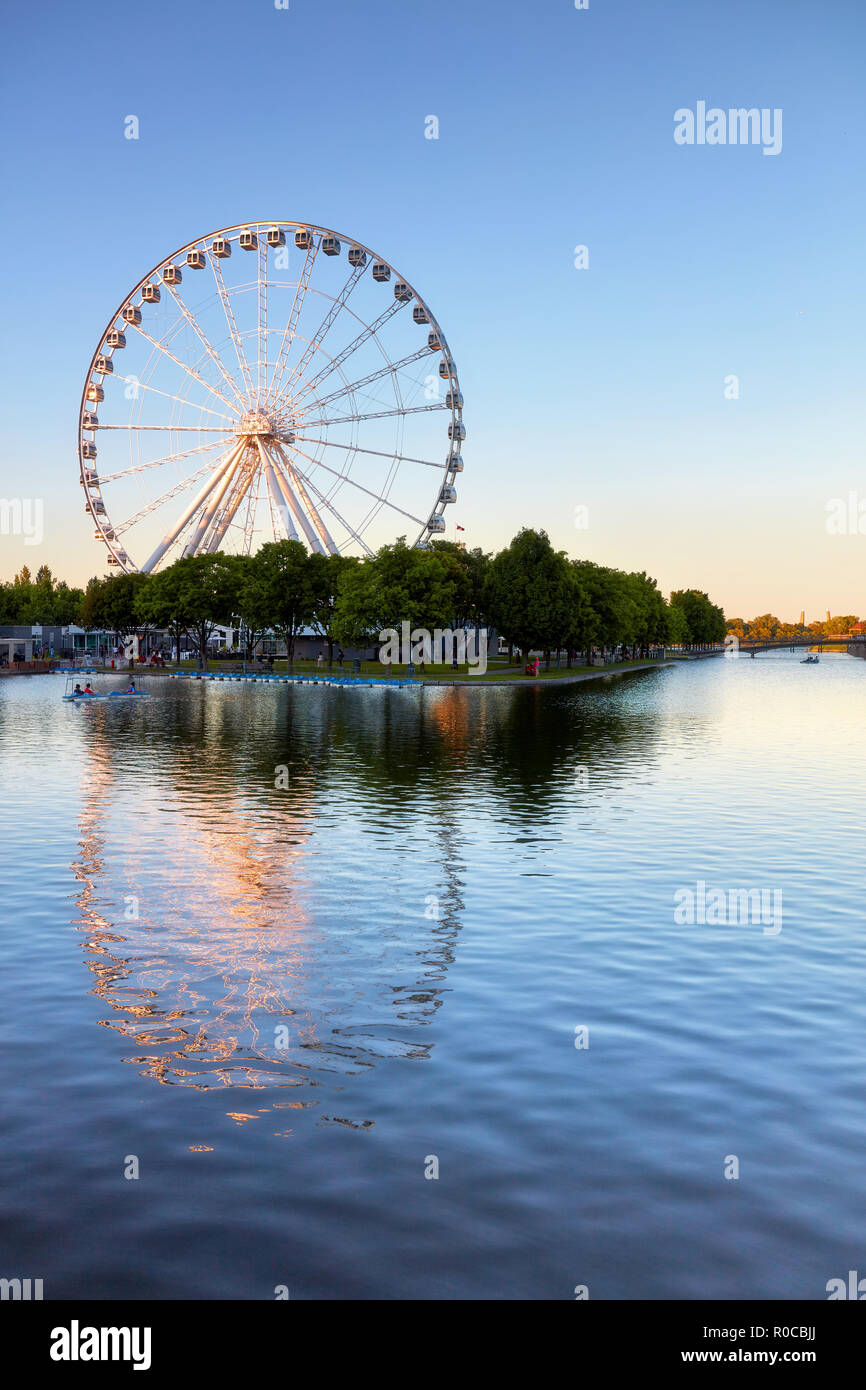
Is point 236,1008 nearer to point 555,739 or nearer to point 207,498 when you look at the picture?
point 555,739

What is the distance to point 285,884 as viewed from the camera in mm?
19969

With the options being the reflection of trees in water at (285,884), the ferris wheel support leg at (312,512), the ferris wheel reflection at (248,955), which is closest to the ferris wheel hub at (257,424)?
the ferris wheel support leg at (312,512)

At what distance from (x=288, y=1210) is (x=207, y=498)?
4005 inches

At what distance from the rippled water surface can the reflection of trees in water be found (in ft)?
0.28

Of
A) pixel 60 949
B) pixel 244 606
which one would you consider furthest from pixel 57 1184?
pixel 244 606

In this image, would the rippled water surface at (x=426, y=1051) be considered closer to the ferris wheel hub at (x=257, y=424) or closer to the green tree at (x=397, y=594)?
the ferris wheel hub at (x=257, y=424)

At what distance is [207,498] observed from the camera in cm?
10612

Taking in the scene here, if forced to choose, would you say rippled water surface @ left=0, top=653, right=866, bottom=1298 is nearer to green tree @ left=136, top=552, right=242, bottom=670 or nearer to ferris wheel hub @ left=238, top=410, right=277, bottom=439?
ferris wheel hub @ left=238, top=410, right=277, bottom=439

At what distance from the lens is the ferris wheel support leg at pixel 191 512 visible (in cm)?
10306

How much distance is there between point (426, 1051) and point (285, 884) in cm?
838

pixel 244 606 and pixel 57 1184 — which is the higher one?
pixel 244 606

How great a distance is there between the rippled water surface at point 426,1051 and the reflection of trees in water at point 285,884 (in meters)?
0.08

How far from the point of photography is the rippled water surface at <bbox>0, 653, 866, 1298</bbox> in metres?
8.07

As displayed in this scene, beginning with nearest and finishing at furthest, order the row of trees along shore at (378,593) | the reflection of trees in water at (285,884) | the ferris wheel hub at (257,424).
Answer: the reflection of trees in water at (285,884) < the ferris wheel hub at (257,424) < the row of trees along shore at (378,593)
